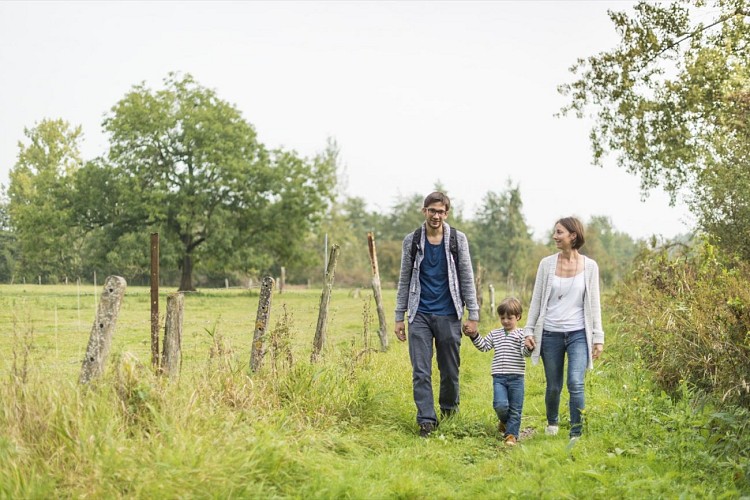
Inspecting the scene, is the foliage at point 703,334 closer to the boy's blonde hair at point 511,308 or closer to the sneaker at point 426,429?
the boy's blonde hair at point 511,308

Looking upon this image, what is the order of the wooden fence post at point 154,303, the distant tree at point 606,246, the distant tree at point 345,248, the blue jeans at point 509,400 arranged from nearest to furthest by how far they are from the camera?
the wooden fence post at point 154,303
the blue jeans at point 509,400
the distant tree at point 606,246
the distant tree at point 345,248

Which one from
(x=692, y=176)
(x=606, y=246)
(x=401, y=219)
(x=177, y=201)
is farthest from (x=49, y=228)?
(x=606, y=246)

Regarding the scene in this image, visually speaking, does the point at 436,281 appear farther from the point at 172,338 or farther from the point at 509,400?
the point at 172,338

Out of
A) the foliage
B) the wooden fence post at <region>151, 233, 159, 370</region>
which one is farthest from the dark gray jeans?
the wooden fence post at <region>151, 233, 159, 370</region>

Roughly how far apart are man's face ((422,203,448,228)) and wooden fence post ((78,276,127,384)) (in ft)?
9.78

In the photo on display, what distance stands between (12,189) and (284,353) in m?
52.2

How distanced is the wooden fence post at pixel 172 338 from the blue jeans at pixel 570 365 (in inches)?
131

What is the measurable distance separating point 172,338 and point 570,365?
143 inches

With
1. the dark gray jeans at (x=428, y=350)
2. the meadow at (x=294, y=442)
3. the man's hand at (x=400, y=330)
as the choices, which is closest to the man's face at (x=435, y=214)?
the dark gray jeans at (x=428, y=350)

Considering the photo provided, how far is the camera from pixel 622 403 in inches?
286

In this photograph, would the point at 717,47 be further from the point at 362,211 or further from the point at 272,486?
the point at 362,211

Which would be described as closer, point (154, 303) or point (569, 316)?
point (569, 316)

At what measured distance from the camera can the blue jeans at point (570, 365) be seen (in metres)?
6.52

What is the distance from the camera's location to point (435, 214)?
692 centimetres
